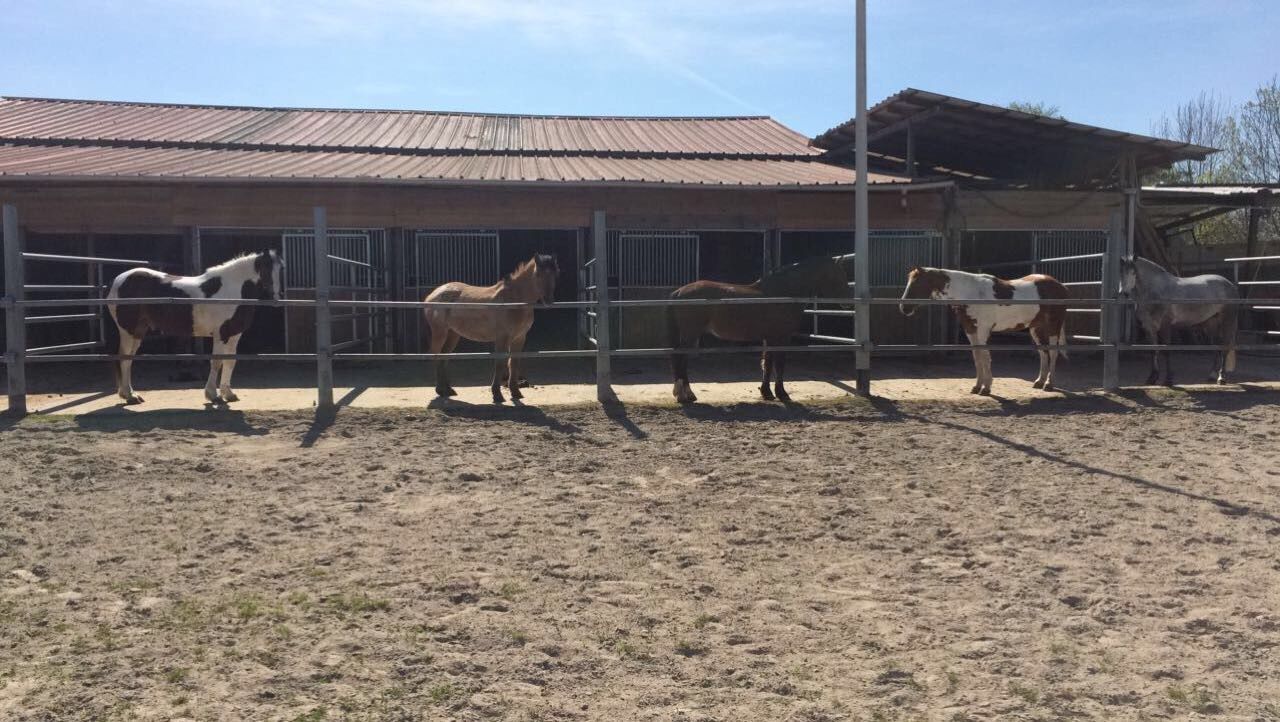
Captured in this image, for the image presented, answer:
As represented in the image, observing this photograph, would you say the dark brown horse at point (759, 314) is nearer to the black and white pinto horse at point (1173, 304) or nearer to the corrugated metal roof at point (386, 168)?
the corrugated metal roof at point (386, 168)

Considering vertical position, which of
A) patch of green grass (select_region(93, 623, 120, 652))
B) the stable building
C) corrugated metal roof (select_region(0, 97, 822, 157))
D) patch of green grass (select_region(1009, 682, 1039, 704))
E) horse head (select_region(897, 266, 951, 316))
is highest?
corrugated metal roof (select_region(0, 97, 822, 157))

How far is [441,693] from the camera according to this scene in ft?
8.14

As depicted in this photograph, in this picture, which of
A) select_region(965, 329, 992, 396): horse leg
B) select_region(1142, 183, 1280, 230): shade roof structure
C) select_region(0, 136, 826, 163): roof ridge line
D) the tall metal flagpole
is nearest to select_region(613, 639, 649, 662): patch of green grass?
the tall metal flagpole

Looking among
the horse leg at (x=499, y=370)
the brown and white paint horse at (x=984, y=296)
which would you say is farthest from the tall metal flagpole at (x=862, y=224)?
the horse leg at (x=499, y=370)

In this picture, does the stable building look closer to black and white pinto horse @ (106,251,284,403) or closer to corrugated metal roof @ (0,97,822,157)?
corrugated metal roof @ (0,97,822,157)

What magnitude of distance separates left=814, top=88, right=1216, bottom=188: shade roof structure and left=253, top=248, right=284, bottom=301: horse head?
7.57 metres

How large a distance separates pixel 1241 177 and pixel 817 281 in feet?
82.6

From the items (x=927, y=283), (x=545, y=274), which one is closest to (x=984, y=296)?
(x=927, y=283)

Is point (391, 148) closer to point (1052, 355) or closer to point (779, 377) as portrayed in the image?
Result: point (779, 377)

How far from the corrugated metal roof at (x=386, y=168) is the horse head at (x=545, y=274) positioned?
2.69m

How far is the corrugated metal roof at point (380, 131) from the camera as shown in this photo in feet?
41.2

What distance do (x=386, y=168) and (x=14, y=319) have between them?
4.85 metres

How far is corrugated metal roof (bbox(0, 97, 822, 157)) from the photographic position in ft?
41.2

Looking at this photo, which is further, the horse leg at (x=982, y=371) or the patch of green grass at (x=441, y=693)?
the horse leg at (x=982, y=371)
